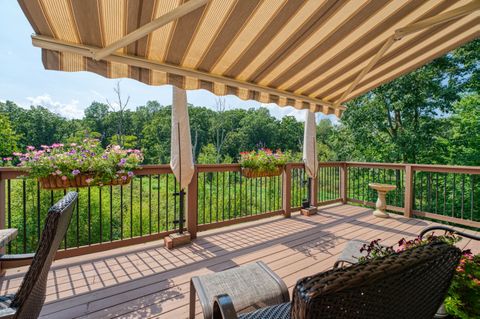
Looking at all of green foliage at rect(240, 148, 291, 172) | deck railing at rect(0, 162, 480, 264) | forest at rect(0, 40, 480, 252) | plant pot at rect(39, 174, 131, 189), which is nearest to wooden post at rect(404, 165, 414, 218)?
deck railing at rect(0, 162, 480, 264)

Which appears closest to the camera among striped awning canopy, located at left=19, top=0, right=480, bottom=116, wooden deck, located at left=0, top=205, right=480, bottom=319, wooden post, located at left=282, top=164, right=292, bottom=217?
striped awning canopy, located at left=19, top=0, right=480, bottom=116

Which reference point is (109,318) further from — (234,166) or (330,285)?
(234,166)

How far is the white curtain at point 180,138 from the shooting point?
3.18 m

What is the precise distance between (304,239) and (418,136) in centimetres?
1012

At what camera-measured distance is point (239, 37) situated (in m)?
2.24

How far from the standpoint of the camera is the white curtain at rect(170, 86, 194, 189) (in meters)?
3.18

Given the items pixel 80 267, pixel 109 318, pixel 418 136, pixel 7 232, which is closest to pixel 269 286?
pixel 109 318

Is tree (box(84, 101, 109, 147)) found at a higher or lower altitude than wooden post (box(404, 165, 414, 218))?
higher

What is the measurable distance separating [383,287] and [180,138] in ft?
9.55

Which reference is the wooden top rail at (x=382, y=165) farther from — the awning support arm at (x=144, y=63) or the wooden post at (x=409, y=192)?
the awning support arm at (x=144, y=63)

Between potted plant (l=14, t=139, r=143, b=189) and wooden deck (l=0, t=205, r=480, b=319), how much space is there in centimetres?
99

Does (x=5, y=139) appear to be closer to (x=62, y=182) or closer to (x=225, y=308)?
(x=62, y=182)

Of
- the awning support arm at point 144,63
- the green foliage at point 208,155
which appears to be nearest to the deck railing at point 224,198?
the awning support arm at point 144,63

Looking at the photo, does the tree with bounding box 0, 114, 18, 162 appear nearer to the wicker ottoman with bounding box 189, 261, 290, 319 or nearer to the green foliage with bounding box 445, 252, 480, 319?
the wicker ottoman with bounding box 189, 261, 290, 319
